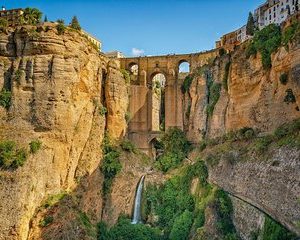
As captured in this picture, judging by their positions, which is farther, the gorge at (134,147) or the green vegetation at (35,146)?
the green vegetation at (35,146)

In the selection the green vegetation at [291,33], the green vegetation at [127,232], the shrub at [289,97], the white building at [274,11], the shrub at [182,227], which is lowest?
the green vegetation at [127,232]

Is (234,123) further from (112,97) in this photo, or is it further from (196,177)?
(112,97)

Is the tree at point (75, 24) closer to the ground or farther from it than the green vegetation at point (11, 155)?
farther from it

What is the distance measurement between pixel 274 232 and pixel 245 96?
15.1 meters

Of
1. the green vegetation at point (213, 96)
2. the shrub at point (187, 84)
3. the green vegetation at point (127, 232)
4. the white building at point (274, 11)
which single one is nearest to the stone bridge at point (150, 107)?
the shrub at point (187, 84)

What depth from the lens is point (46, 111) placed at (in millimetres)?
36000

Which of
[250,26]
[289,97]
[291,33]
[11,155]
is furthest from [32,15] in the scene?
[289,97]

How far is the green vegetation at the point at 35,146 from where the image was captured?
34406 millimetres

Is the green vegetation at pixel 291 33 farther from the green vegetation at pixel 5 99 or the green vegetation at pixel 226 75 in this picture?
the green vegetation at pixel 5 99

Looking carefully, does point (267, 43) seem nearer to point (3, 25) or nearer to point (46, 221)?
point (46, 221)

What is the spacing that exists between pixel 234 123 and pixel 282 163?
11615 millimetres

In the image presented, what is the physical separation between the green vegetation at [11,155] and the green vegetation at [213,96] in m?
17.5

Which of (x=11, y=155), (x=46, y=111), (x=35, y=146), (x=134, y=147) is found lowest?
(x=11, y=155)

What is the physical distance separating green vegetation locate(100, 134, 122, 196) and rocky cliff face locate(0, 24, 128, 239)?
141cm
